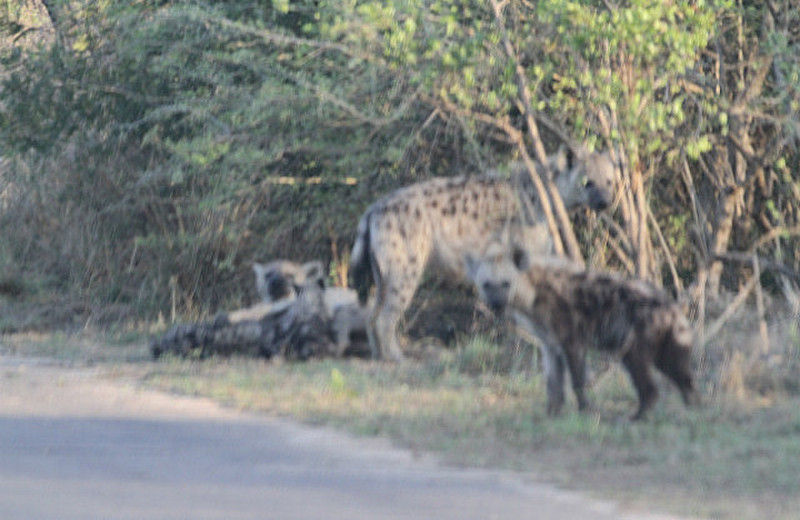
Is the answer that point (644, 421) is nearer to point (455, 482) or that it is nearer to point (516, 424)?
point (516, 424)

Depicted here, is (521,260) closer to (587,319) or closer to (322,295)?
(587,319)

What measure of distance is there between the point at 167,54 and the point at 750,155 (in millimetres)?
3834

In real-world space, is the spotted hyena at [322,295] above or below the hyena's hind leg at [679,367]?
above

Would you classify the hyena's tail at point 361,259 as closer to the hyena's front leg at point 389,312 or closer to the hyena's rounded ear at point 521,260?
the hyena's front leg at point 389,312

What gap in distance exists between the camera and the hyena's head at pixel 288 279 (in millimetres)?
9008

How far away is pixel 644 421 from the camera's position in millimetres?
5785

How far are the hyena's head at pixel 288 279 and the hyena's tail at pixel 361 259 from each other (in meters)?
0.34

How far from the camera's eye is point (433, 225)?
851 centimetres

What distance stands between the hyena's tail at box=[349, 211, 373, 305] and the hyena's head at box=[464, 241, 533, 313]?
223 centimetres

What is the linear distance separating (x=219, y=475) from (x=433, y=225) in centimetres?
395

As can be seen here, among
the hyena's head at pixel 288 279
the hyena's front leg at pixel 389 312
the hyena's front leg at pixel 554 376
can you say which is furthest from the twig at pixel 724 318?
the hyena's head at pixel 288 279

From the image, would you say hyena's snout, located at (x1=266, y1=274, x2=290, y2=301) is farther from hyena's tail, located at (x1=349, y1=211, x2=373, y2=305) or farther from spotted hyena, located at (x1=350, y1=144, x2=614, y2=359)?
spotted hyena, located at (x1=350, y1=144, x2=614, y2=359)

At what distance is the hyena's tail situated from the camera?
8.52m

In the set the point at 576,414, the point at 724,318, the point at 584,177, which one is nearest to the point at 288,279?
the point at 584,177
